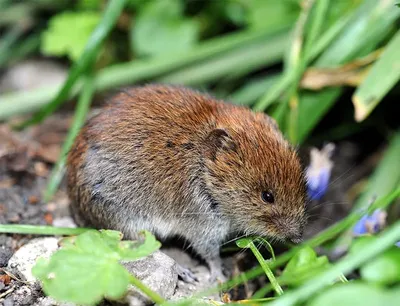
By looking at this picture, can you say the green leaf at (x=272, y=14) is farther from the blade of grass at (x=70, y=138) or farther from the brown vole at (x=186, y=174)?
the brown vole at (x=186, y=174)

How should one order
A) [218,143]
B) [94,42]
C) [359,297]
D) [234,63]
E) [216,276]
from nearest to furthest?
[359,297] < [218,143] < [216,276] < [94,42] < [234,63]

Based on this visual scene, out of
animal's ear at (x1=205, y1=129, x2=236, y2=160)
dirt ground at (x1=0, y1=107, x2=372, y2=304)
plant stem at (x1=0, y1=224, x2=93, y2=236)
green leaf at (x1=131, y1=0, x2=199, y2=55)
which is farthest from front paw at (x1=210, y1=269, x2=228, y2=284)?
green leaf at (x1=131, y1=0, x2=199, y2=55)

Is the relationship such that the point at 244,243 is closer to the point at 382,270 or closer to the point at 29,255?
the point at 382,270

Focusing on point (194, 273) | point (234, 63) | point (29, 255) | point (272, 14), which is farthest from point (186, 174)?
point (272, 14)

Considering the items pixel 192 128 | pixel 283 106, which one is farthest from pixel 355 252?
pixel 283 106

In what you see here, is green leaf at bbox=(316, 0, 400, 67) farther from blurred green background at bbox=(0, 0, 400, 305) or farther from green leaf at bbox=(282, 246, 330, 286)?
green leaf at bbox=(282, 246, 330, 286)

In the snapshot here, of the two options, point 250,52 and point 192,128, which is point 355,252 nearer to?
point 192,128
